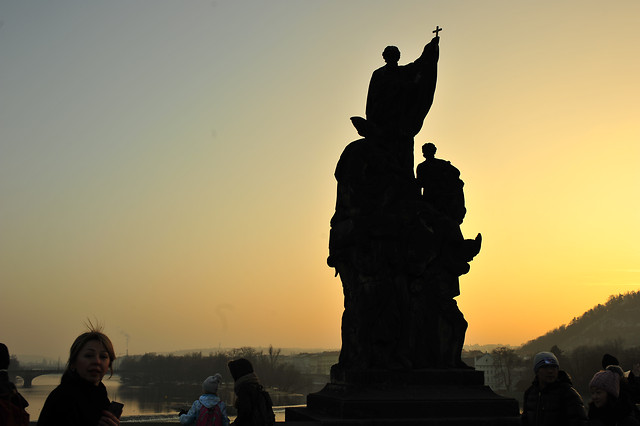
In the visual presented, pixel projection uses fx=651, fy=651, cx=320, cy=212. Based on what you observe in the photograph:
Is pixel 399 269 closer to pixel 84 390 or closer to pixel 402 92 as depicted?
pixel 402 92

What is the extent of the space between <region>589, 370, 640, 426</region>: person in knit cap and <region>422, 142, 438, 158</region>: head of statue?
5769 millimetres

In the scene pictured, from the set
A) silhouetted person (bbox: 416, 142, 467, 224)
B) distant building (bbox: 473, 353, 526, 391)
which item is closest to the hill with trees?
distant building (bbox: 473, 353, 526, 391)

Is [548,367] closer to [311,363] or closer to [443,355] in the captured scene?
[443,355]

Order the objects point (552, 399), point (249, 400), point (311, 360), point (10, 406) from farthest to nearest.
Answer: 1. point (311, 360)
2. point (249, 400)
3. point (552, 399)
4. point (10, 406)

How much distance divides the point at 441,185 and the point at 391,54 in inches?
85.2

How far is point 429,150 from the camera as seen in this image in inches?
390

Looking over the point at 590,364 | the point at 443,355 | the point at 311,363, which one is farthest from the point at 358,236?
the point at 311,363

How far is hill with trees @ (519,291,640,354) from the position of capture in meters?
147

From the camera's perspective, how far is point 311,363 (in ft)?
284

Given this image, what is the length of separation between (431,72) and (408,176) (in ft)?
5.94

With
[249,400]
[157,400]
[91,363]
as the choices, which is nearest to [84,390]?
[91,363]

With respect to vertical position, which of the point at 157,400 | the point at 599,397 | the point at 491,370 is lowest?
the point at 157,400

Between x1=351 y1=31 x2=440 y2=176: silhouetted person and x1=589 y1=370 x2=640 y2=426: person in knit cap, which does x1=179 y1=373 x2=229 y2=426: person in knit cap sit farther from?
x1=351 y1=31 x2=440 y2=176: silhouetted person

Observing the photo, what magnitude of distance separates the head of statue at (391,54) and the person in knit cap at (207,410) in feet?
19.4
